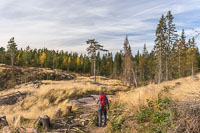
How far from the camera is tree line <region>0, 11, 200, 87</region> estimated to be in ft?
106

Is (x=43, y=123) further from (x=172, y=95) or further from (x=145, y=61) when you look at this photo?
(x=145, y=61)

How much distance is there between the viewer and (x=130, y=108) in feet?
24.4

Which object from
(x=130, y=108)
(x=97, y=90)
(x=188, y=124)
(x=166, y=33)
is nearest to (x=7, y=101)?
(x=97, y=90)

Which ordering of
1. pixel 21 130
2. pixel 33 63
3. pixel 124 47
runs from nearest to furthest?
pixel 21 130 → pixel 124 47 → pixel 33 63

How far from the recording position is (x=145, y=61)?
66.1 meters

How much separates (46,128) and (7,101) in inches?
372

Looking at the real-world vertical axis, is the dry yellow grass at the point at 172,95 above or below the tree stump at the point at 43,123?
above

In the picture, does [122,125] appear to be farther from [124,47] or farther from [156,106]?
[124,47]

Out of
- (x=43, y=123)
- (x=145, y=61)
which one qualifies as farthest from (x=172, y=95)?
(x=145, y=61)

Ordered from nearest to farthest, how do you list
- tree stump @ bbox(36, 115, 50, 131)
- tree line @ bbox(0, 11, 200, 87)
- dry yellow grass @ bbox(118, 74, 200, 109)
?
1. dry yellow grass @ bbox(118, 74, 200, 109)
2. tree stump @ bbox(36, 115, 50, 131)
3. tree line @ bbox(0, 11, 200, 87)

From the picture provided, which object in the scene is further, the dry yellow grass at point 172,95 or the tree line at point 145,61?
the tree line at point 145,61

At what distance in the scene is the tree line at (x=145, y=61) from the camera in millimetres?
32188

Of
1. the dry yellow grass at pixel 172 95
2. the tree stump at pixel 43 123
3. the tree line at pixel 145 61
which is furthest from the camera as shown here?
the tree line at pixel 145 61

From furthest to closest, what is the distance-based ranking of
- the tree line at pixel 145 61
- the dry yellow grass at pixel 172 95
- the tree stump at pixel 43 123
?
the tree line at pixel 145 61, the tree stump at pixel 43 123, the dry yellow grass at pixel 172 95
